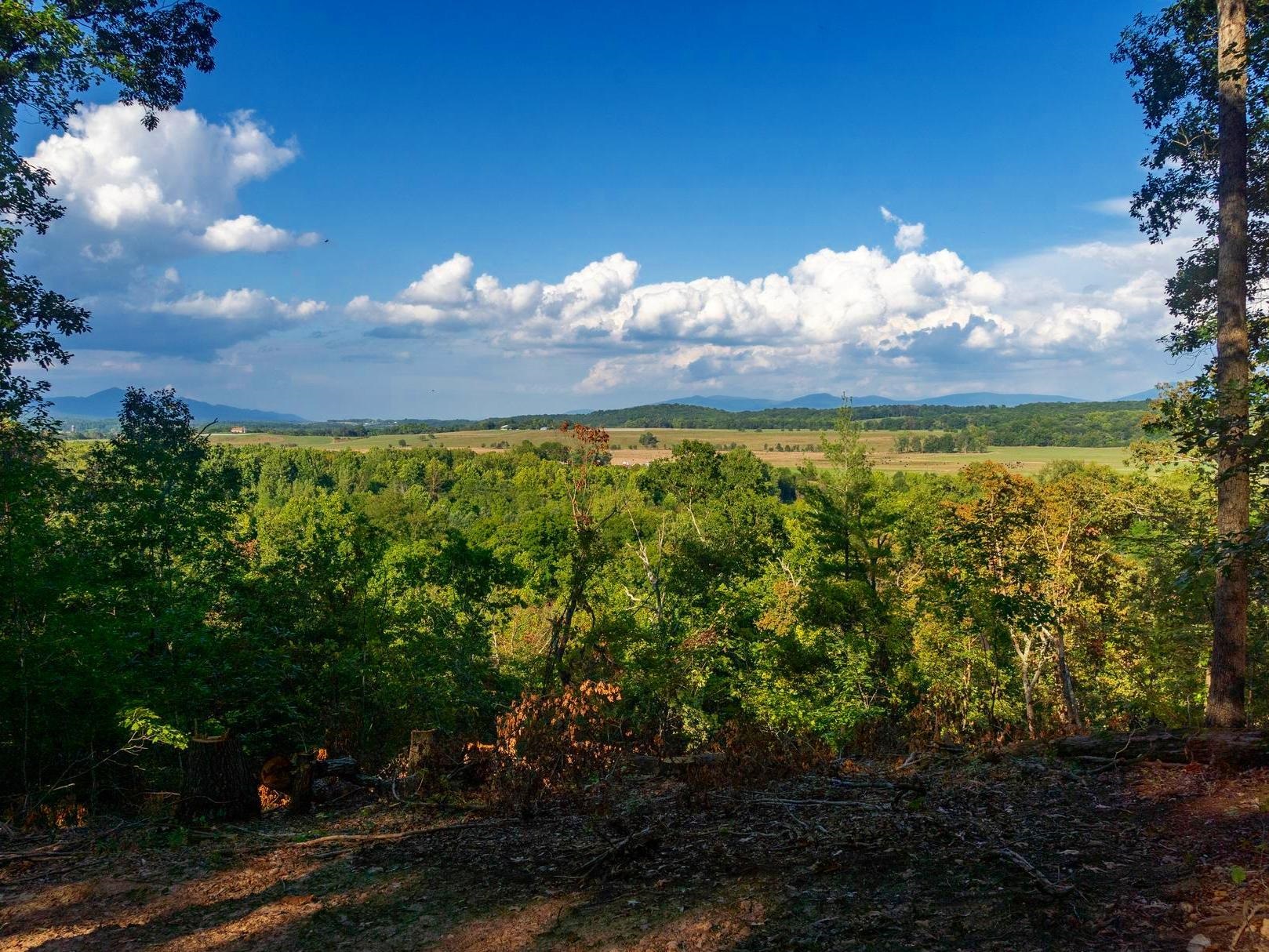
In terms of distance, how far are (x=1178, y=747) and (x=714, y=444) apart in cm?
10329

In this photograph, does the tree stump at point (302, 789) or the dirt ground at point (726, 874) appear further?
the tree stump at point (302, 789)

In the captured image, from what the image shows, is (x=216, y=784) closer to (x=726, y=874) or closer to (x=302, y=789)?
(x=302, y=789)

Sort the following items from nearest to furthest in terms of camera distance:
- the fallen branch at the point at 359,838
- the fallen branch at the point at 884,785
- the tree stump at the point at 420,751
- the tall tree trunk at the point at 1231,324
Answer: the fallen branch at the point at 884,785 < the fallen branch at the point at 359,838 < the tall tree trunk at the point at 1231,324 < the tree stump at the point at 420,751

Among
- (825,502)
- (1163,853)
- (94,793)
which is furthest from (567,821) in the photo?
(825,502)

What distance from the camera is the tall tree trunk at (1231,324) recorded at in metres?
8.64

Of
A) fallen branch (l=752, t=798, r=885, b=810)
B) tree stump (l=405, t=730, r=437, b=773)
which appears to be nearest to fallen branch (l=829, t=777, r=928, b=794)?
fallen branch (l=752, t=798, r=885, b=810)

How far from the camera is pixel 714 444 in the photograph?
110m

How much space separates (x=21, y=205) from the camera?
1156cm

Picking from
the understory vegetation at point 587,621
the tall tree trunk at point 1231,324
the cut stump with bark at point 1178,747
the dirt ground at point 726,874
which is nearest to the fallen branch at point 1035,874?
A: the dirt ground at point 726,874

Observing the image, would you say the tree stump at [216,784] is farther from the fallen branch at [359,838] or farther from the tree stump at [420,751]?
the tree stump at [420,751]

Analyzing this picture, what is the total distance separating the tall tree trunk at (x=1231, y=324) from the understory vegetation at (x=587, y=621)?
36.4 inches

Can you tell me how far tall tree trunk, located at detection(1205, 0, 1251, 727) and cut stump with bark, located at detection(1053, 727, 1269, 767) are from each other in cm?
171

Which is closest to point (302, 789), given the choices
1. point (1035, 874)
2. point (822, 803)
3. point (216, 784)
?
point (216, 784)

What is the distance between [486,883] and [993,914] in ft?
12.1
